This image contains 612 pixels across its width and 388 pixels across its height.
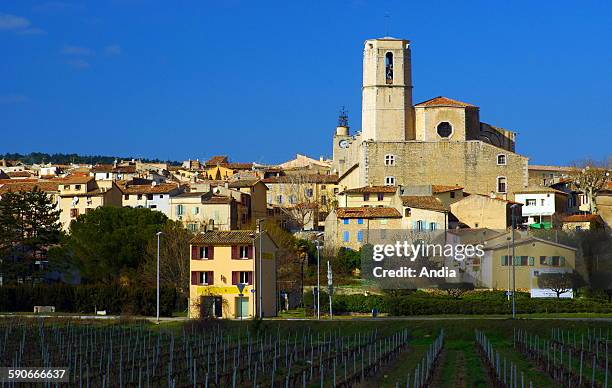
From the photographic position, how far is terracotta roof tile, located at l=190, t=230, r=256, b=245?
68.3 meters

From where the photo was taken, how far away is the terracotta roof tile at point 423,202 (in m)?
89.5

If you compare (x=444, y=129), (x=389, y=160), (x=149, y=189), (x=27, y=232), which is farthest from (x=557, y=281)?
(x=149, y=189)

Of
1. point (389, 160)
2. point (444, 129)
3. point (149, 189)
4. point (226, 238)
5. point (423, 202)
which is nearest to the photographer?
point (226, 238)

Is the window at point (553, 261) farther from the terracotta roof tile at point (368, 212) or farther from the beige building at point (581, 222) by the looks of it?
the terracotta roof tile at point (368, 212)

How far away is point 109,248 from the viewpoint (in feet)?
261

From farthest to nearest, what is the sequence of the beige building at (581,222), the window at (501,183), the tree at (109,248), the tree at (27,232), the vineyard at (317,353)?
the window at (501,183), the beige building at (581,222), the tree at (27,232), the tree at (109,248), the vineyard at (317,353)

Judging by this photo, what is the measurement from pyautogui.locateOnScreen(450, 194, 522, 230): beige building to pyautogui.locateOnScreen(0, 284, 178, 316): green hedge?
27.1 metres

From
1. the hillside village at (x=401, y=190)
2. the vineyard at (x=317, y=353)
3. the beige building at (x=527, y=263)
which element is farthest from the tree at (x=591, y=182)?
the vineyard at (x=317, y=353)

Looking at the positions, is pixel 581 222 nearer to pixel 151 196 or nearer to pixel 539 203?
pixel 539 203

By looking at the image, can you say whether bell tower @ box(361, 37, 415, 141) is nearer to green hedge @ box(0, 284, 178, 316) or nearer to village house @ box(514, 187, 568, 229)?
village house @ box(514, 187, 568, 229)

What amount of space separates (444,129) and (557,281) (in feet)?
114

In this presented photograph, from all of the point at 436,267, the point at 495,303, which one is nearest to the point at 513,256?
the point at 495,303

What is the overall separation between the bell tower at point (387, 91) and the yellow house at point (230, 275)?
37361mm

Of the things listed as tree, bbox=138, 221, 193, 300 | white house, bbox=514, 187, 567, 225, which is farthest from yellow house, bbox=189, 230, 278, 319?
white house, bbox=514, 187, 567, 225
